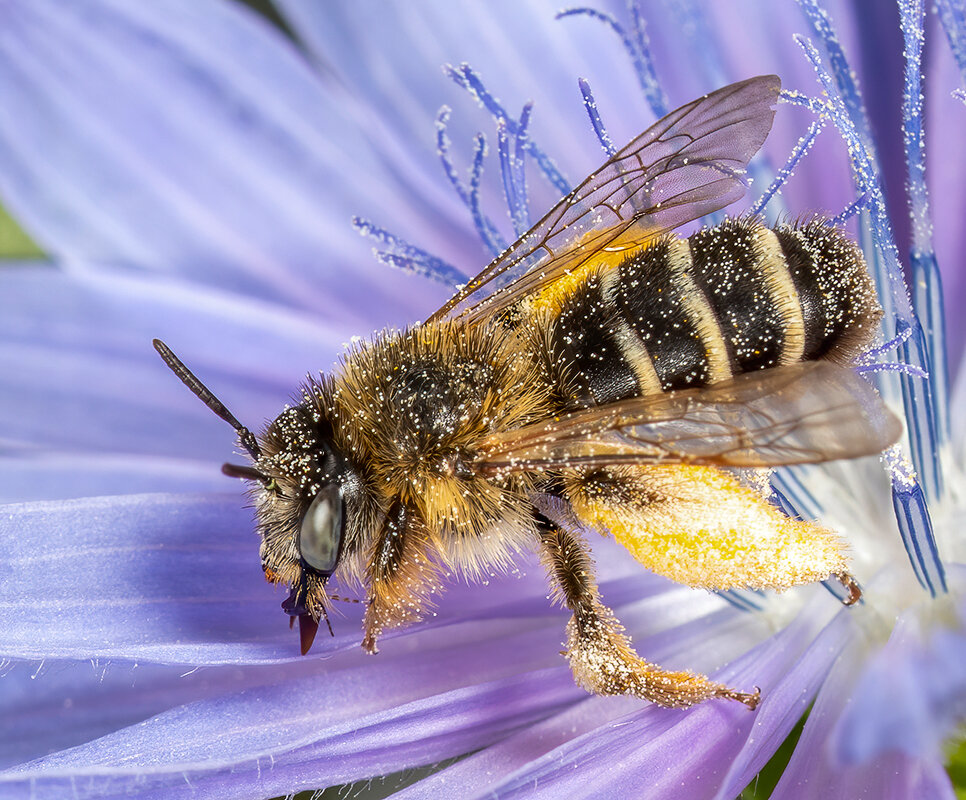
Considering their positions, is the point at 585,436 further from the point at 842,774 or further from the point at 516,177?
the point at 516,177

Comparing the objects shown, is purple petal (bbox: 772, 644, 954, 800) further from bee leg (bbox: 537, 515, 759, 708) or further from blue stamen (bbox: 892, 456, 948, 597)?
blue stamen (bbox: 892, 456, 948, 597)

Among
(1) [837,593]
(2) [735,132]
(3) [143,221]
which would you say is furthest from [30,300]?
(1) [837,593]

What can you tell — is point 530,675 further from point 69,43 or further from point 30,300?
point 69,43

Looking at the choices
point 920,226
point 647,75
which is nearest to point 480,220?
point 647,75

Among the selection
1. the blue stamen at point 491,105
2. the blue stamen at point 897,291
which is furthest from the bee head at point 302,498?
the blue stamen at point 897,291

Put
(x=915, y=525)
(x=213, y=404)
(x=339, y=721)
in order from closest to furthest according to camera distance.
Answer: (x=213, y=404) → (x=339, y=721) → (x=915, y=525)

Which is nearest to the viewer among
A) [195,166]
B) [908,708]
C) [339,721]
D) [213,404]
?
→ [908,708]
